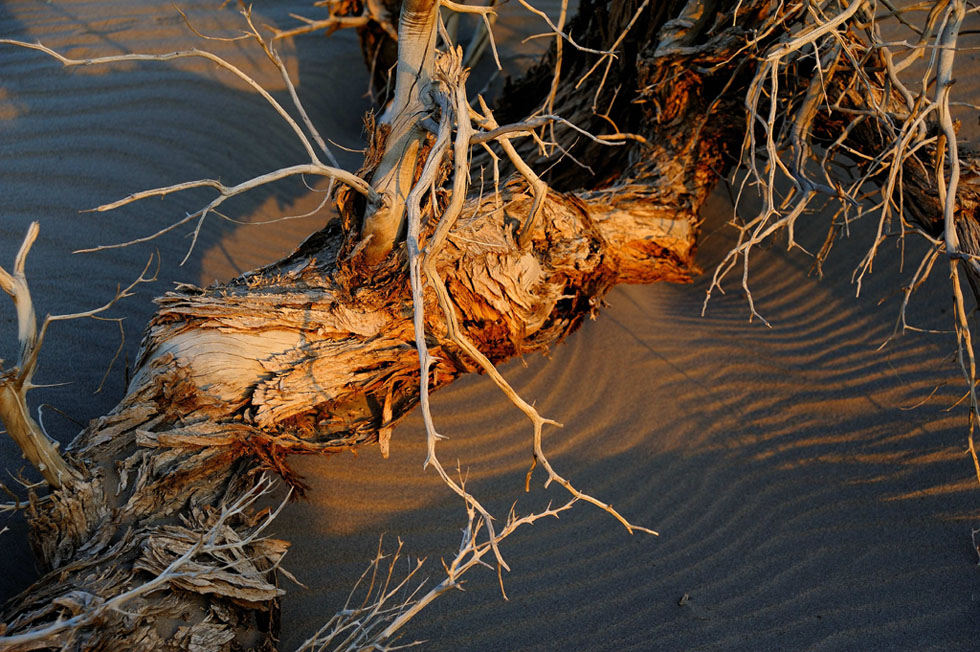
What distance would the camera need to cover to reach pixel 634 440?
301 cm

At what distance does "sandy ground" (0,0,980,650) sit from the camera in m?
2.38

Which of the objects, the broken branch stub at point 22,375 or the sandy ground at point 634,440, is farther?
the sandy ground at point 634,440

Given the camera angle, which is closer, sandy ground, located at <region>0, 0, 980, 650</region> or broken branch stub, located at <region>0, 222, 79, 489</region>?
broken branch stub, located at <region>0, 222, 79, 489</region>

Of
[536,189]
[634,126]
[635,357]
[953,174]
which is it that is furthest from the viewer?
[634,126]

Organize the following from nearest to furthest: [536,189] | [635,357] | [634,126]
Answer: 1. [536,189]
2. [635,357]
3. [634,126]

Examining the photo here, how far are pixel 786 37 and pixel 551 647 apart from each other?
2424 mm

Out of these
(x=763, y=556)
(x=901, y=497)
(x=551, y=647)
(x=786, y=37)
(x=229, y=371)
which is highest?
(x=786, y=37)

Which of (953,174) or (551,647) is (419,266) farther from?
(953,174)

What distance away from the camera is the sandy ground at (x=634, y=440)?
2379mm

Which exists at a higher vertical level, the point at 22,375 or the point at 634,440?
the point at 22,375

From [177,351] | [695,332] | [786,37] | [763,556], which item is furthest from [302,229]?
[763,556]

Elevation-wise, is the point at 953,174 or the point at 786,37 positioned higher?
the point at 786,37

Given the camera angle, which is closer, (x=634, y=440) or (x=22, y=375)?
(x=22, y=375)

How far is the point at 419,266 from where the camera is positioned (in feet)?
6.12
